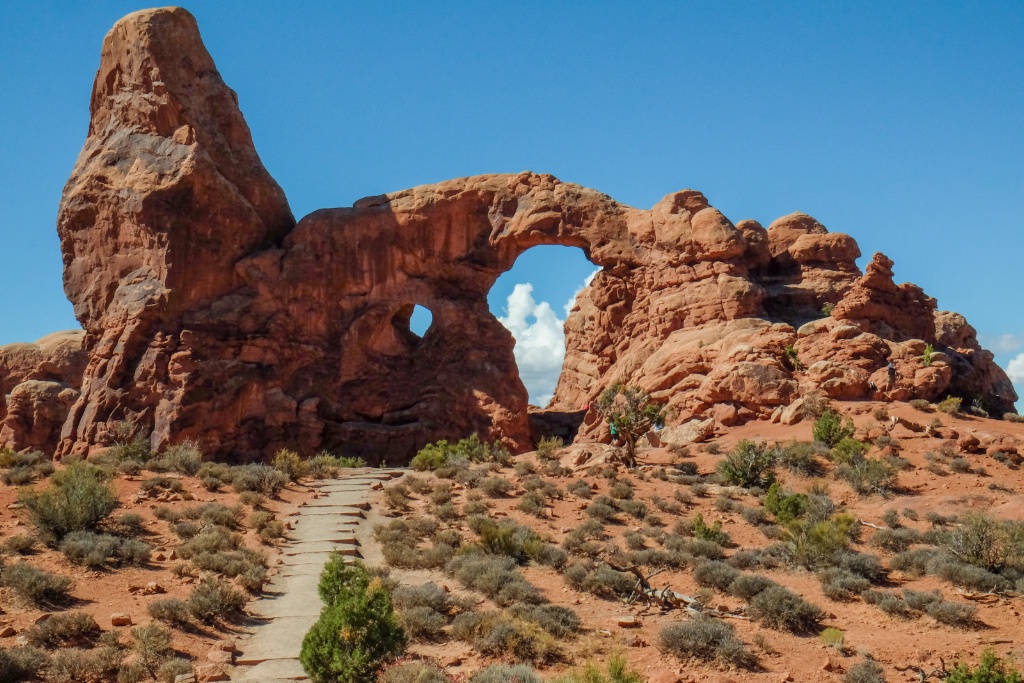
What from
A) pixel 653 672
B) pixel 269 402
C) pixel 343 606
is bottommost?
pixel 653 672

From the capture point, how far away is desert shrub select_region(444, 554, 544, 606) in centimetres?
1250

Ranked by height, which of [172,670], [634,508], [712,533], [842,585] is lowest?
[172,670]

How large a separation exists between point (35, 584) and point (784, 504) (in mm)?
13648

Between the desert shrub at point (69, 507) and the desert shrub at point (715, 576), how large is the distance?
10.4 m

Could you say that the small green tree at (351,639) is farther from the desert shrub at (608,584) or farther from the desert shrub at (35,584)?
the desert shrub at (608,584)

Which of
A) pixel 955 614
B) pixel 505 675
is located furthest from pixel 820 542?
pixel 505 675

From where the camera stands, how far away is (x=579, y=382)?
113 feet

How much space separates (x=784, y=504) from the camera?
17.4 m

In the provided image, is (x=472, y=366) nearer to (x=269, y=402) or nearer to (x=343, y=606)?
(x=269, y=402)

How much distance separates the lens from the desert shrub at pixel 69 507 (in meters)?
13.8

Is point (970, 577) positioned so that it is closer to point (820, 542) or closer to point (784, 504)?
point (820, 542)

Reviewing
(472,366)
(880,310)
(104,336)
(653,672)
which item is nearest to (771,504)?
(653,672)

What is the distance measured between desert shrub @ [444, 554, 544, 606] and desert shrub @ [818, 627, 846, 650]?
402 cm

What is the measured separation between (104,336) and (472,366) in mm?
13407
